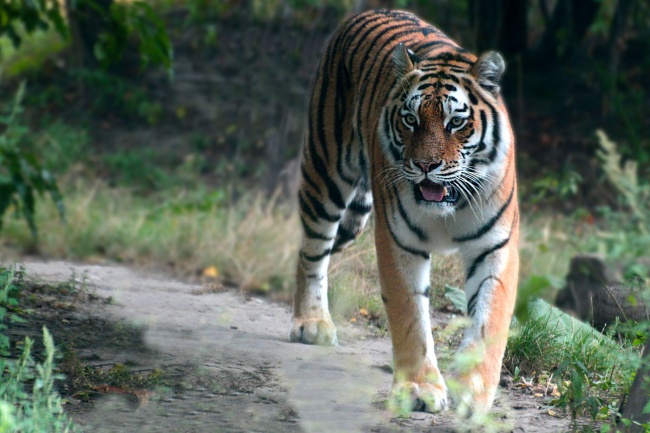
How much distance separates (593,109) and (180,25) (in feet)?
22.7

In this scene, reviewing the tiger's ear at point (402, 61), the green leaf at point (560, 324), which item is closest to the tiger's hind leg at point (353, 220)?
the green leaf at point (560, 324)

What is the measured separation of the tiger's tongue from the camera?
3791 mm

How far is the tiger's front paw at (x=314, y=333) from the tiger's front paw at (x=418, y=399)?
1.26m

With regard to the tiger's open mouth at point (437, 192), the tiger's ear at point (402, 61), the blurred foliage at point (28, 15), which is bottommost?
the tiger's open mouth at point (437, 192)

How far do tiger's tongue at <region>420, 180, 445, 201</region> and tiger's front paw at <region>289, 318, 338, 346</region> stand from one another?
1.41m

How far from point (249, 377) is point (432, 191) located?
3.88 ft

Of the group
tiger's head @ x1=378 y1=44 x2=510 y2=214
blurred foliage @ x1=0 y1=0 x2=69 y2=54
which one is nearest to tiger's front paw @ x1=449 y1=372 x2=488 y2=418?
tiger's head @ x1=378 y1=44 x2=510 y2=214

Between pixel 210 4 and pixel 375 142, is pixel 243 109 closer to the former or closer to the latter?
pixel 210 4

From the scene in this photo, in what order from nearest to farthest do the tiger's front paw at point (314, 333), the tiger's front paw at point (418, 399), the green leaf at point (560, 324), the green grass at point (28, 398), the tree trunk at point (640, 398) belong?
the green grass at point (28, 398), the tree trunk at point (640, 398), the tiger's front paw at point (418, 399), the green leaf at point (560, 324), the tiger's front paw at point (314, 333)

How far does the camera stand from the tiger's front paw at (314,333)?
495cm

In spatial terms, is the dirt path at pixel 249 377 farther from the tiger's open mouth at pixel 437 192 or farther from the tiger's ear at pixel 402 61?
the tiger's ear at pixel 402 61

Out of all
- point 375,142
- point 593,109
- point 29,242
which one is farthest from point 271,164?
point 375,142

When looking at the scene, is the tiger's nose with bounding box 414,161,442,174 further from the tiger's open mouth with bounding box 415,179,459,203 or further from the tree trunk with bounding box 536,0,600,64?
the tree trunk with bounding box 536,0,600,64

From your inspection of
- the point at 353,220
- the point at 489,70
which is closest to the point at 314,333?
the point at 353,220
